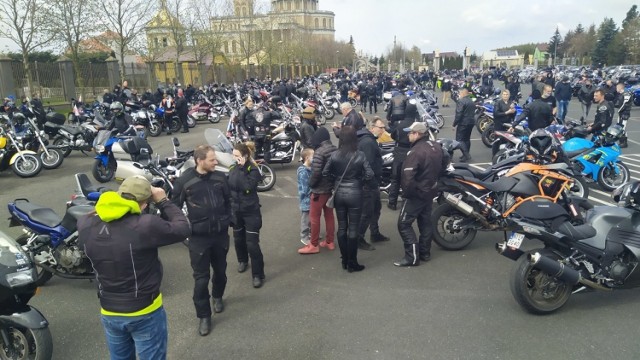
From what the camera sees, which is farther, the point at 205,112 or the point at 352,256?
the point at 205,112

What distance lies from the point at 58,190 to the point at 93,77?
18097 millimetres

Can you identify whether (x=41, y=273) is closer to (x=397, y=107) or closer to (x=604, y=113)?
(x=397, y=107)

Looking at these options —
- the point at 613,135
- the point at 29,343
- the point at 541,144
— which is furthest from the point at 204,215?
the point at 613,135

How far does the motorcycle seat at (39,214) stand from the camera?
465cm

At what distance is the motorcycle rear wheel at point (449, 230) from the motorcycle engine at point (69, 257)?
13.2ft

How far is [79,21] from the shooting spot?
21547 mm

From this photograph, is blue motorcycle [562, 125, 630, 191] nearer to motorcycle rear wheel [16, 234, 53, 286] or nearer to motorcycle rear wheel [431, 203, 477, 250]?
motorcycle rear wheel [431, 203, 477, 250]

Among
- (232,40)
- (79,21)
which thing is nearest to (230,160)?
(79,21)

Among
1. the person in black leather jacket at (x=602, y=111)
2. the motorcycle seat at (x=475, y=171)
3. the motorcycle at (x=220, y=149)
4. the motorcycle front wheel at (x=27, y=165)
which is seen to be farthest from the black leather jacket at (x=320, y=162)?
the motorcycle front wheel at (x=27, y=165)

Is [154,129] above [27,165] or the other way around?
above

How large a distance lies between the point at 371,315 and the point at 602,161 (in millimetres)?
6165

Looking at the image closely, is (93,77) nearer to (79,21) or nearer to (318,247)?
(79,21)

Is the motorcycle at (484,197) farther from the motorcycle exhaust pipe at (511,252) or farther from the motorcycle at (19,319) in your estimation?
the motorcycle at (19,319)

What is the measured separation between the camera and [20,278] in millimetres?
3312
